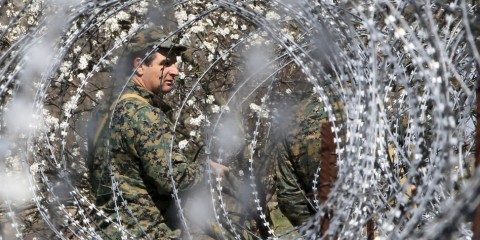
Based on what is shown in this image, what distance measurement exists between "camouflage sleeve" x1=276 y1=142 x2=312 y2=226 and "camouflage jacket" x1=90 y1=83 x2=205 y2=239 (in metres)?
1.12

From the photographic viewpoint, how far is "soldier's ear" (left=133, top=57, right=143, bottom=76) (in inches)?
199

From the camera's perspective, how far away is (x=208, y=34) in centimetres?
769

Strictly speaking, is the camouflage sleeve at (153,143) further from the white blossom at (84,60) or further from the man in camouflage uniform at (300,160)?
the white blossom at (84,60)

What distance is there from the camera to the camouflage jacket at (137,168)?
4.76m

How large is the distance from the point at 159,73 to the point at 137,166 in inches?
23.7

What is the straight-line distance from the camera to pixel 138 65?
16.5ft

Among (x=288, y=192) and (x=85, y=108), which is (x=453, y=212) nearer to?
(x=288, y=192)

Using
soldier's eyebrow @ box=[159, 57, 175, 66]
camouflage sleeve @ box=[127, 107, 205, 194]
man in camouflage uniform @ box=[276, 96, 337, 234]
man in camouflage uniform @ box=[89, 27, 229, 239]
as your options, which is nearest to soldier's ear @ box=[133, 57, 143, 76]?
man in camouflage uniform @ box=[89, 27, 229, 239]

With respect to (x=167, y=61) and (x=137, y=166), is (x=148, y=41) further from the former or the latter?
(x=137, y=166)

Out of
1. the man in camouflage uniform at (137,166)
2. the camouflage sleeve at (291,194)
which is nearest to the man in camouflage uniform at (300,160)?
the camouflage sleeve at (291,194)

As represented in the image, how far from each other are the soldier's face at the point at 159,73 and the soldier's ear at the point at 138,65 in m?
0.02

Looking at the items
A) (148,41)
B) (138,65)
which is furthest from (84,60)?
(138,65)

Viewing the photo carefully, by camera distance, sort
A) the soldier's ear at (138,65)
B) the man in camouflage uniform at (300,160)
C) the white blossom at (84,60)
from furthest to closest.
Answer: the white blossom at (84,60), the man in camouflage uniform at (300,160), the soldier's ear at (138,65)

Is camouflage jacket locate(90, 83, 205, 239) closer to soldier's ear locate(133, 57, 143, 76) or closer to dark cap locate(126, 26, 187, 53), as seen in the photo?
soldier's ear locate(133, 57, 143, 76)
